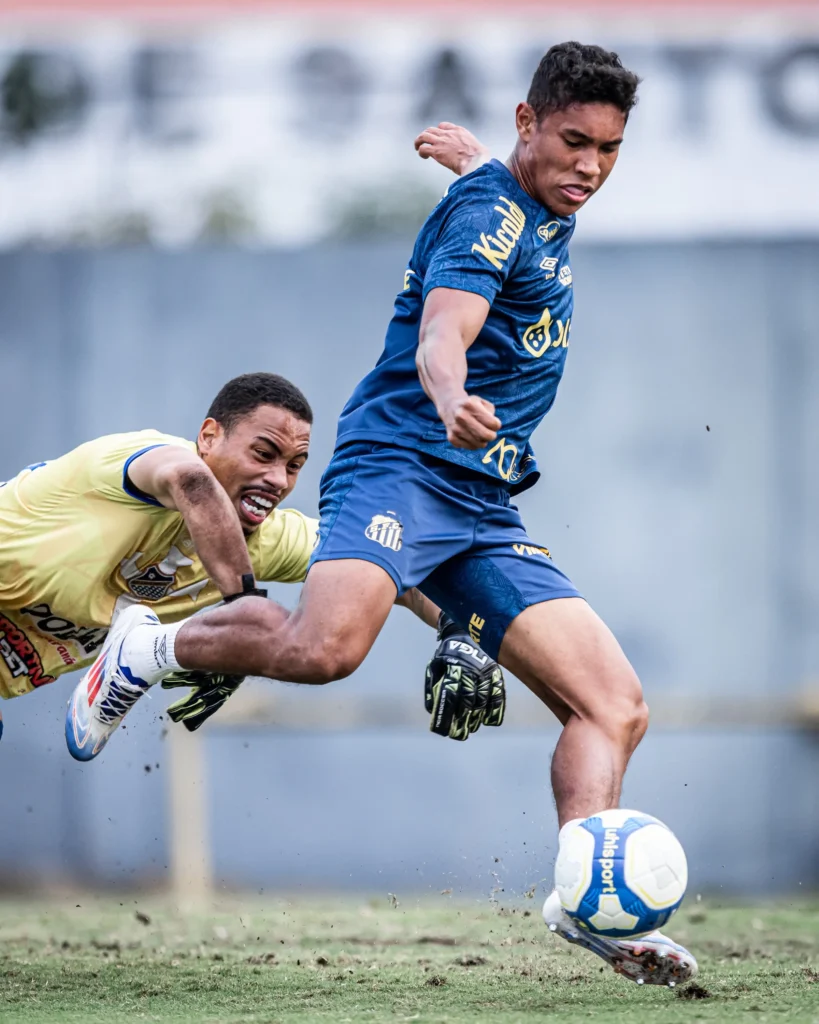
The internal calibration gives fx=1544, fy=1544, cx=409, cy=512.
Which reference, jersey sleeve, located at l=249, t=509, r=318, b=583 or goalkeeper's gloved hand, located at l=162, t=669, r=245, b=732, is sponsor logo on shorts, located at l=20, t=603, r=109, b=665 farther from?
jersey sleeve, located at l=249, t=509, r=318, b=583

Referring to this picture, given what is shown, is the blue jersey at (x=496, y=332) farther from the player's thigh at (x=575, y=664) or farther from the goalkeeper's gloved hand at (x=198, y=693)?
the goalkeeper's gloved hand at (x=198, y=693)

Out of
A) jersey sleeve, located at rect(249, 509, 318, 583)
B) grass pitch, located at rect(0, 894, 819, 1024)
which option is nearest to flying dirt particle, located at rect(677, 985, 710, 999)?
grass pitch, located at rect(0, 894, 819, 1024)

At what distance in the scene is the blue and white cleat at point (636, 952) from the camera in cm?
461

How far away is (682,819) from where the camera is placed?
34.6 feet

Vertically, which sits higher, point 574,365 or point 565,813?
point 574,365

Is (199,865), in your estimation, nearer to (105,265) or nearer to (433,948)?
(433,948)

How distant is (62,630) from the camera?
5.96 metres

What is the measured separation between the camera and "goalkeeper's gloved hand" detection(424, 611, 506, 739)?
5.36 m

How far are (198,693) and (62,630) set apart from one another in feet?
2.13

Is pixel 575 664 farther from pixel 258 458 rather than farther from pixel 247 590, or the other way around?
pixel 258 458

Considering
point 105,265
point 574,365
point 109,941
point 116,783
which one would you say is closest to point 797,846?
point 574,365

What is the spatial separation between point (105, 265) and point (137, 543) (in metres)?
6.21

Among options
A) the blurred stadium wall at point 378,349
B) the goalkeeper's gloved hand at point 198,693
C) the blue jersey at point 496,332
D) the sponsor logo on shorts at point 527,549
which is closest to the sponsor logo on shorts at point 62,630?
the goalkeeper's gloved hand at point 198,693

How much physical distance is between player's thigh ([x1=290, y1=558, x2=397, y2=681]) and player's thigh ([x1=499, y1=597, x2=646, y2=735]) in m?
0.48
